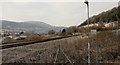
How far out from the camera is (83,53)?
15.3 metres

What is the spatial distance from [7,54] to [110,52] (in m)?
9.42

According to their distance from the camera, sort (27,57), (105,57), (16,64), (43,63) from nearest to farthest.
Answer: (16,64)
(43,63)
(27,57)
(105,57)

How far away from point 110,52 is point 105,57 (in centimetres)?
151

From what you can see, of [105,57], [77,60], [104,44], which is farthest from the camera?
[104,44]

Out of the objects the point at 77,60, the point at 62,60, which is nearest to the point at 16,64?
the point at 62,60

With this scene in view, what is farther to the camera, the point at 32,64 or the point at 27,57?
the point at 27,57

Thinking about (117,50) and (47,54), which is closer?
(47,54)

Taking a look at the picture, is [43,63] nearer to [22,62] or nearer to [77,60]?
[22,62]

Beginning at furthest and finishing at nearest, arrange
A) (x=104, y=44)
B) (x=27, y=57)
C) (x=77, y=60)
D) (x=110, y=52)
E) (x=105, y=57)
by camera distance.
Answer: (x=104, y=44) → (x=110, y=52) → (x=105, y=57) → (x=77, y=60) → (x=27, y=57)

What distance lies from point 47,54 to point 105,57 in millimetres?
5125

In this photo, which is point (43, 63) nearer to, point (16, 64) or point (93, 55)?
point (16, 64)

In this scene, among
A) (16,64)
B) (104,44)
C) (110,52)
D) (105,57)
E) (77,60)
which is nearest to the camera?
(16,64)

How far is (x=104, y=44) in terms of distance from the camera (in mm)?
20719

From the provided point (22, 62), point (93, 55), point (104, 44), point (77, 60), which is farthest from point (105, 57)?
point (22, 62)
